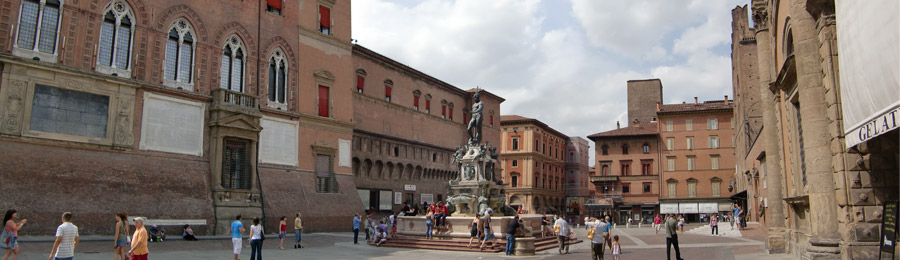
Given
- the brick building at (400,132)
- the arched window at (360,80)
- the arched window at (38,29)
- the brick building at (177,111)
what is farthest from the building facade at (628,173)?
the arched window at (38,29)

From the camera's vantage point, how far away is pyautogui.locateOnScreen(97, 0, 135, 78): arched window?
24.2 meters

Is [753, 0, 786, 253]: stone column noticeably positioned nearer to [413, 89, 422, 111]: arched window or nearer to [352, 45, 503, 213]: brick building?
[352, 45, 503, 213]: brick building

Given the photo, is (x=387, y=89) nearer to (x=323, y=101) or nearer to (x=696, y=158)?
(x=323, y=101)

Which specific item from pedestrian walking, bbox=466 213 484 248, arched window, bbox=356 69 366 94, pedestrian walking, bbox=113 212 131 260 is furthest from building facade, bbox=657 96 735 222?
pedestrian walking, bbox=113 212 131 260

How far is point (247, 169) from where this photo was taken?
1128 inches

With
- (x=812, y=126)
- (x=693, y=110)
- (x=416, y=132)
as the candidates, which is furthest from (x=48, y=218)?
(x=693, y=110)

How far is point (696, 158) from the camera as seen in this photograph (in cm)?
6819

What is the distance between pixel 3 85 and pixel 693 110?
210 ft

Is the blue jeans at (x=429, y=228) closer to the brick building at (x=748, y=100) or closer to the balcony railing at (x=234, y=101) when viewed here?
the balcony railing at (x=234, y=101)

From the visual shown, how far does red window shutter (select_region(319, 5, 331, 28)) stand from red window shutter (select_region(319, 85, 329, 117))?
378 cm

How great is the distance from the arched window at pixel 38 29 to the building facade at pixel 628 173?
58.9 meters

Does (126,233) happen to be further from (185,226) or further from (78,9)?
(78,9)

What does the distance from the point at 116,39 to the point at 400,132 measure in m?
24.2

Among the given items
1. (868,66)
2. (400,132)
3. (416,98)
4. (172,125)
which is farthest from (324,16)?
(868,66)
